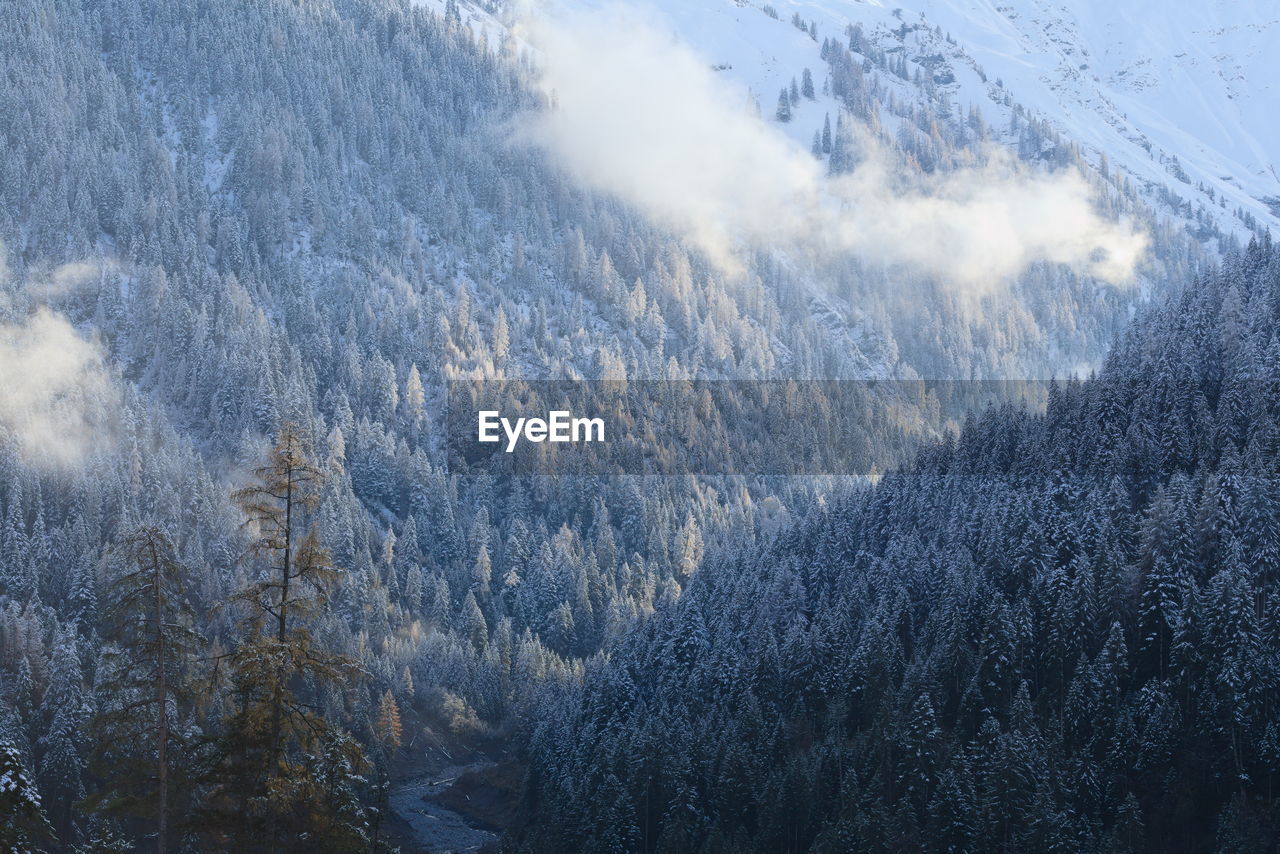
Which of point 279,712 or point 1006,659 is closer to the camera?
point 279,712

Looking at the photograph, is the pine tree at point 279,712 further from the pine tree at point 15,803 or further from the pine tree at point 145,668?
the pine tree at point 15,803

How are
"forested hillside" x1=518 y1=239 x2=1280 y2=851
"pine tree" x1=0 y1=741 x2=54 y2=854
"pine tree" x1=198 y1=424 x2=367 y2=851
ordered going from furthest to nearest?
"forested hillside" x1=518 y1=239 x2=1280 y2=851 < "pine tree" x1=198 y1=424 x2=367 y2=851 < "pine tree" x1=0 y1=741 x2=54 y2=854

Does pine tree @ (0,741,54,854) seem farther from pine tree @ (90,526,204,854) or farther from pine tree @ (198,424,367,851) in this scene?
pine tree @ (198,424,367,851)

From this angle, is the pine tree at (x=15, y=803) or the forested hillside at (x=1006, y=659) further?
the forested hillside at (x=1006, y=659)

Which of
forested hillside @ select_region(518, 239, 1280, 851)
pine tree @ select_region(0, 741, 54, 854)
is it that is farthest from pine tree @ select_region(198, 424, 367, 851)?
forested hillside @ select_region(518, 239, 1280, 851)

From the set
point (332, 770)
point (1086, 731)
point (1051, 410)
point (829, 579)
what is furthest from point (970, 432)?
point (332, 770)

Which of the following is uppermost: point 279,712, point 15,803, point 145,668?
point 145,668

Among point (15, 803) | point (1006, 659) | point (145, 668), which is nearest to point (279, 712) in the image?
point (145, 668)

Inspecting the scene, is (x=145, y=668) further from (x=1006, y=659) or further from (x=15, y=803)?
(x=1006, y=659)

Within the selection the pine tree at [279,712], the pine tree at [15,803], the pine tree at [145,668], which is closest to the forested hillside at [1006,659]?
the pine tree at [279,712]
